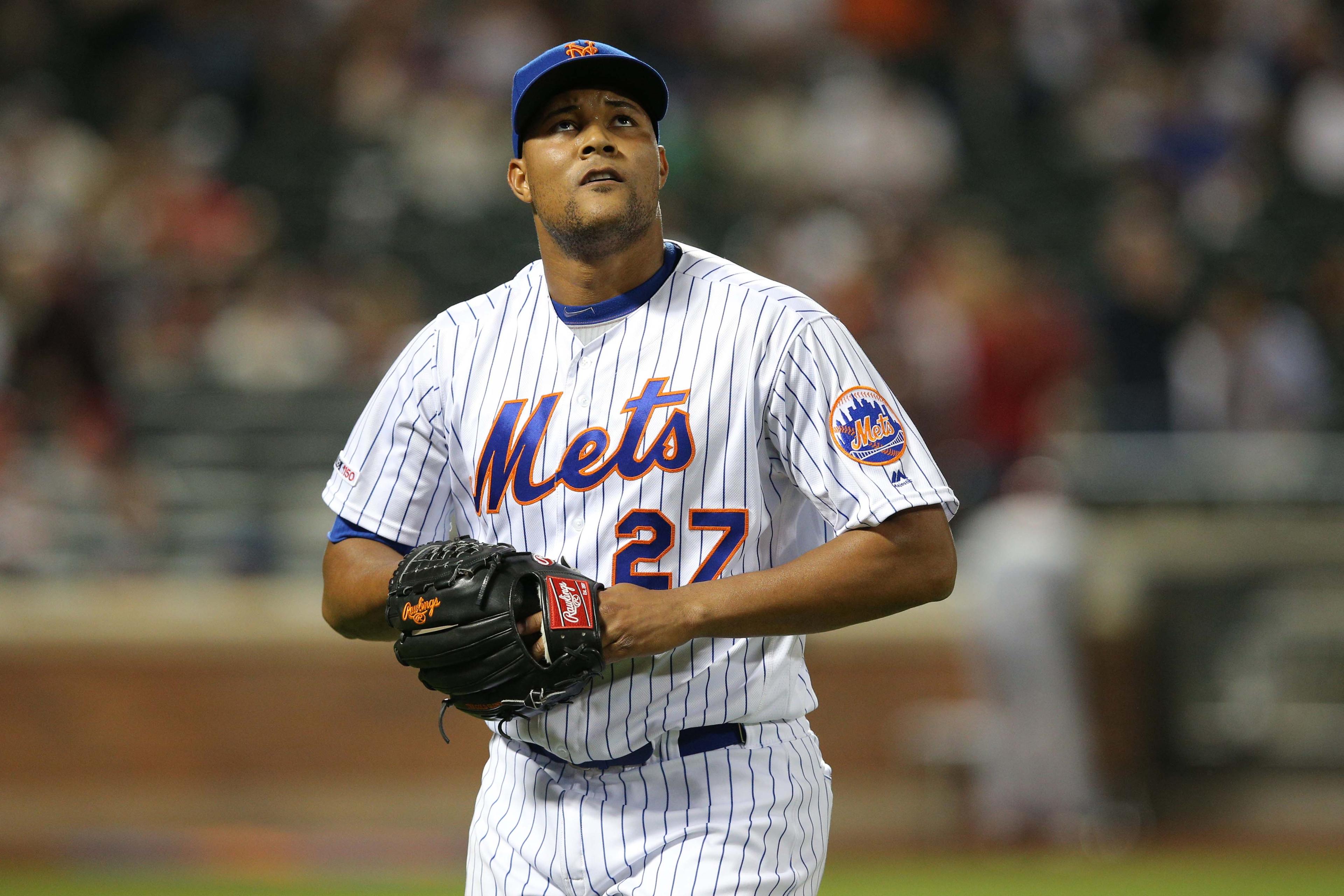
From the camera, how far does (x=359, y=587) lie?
299 cm

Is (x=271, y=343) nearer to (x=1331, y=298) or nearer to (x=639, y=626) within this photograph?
(x=1331, y=298)

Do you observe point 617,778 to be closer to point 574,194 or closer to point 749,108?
point 574,194

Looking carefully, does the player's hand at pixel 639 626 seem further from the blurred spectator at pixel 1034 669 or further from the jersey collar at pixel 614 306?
the blurred spectator at pixel 1034 669

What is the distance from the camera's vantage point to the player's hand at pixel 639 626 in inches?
104

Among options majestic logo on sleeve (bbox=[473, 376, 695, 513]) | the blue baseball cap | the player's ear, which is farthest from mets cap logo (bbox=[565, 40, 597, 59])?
majestic logo on sleeve (bbox=[473, 376, 695, 513])

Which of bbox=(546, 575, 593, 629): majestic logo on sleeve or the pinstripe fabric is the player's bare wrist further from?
the pinstripe fabric

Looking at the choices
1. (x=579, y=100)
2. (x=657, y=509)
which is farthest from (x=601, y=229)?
(x=657, y=509)

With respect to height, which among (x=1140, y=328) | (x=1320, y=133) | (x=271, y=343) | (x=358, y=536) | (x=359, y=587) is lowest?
(x=359, y=587)

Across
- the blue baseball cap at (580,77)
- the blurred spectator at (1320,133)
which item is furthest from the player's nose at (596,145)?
the blurred spectator at (1320,133)

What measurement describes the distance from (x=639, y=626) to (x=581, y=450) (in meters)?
0.37

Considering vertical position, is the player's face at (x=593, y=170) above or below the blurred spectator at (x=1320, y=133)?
below

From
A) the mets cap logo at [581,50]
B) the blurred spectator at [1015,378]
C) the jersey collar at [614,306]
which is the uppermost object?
the blurred spectator at [1015,378]

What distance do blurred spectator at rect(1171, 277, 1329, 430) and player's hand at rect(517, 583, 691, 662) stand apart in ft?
22.7

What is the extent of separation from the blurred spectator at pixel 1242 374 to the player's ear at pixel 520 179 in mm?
6602
